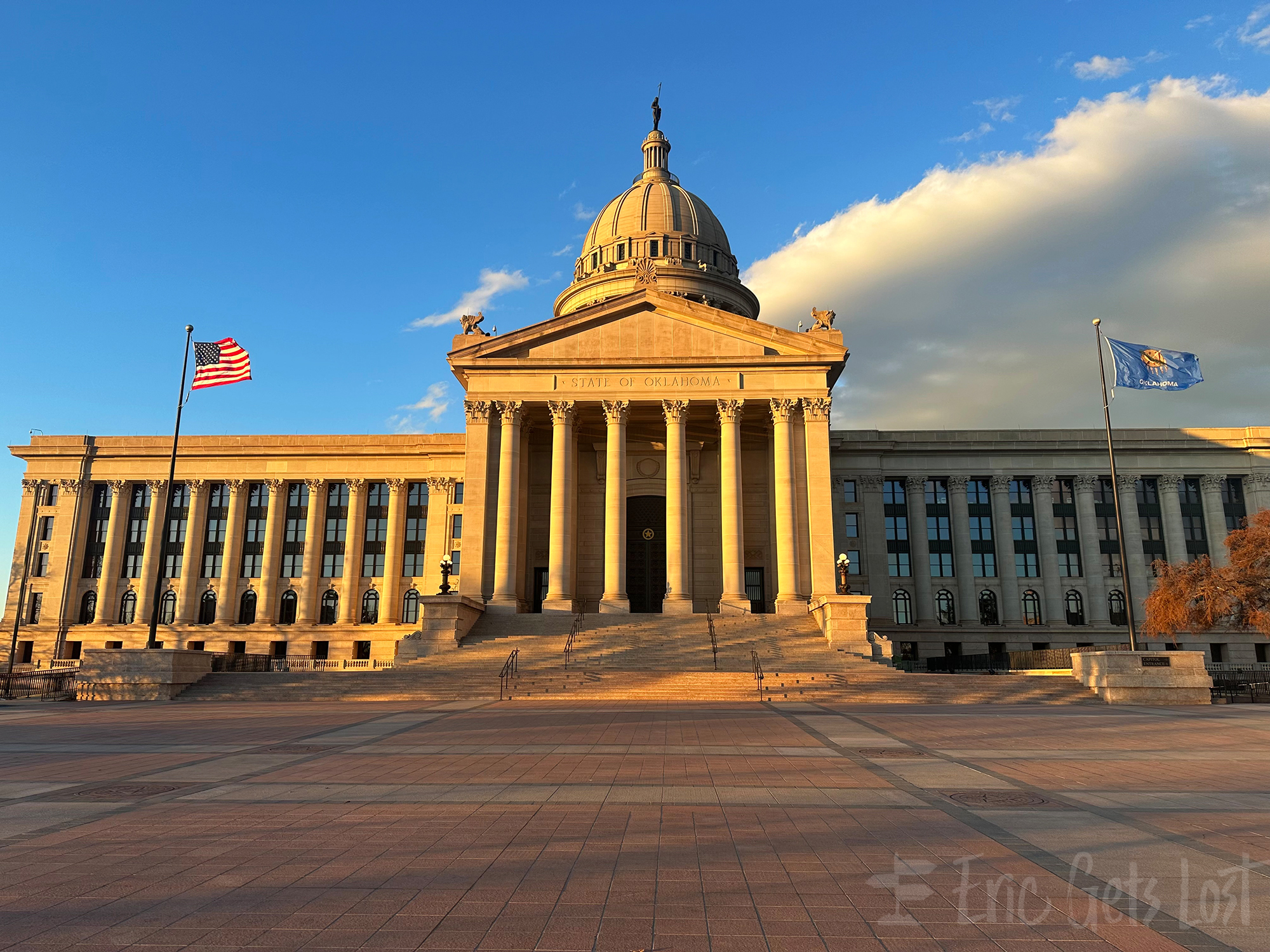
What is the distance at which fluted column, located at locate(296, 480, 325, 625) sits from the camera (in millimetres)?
61562

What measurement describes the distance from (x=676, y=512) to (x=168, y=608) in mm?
42002

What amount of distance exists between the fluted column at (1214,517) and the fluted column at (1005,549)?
45.2 feet

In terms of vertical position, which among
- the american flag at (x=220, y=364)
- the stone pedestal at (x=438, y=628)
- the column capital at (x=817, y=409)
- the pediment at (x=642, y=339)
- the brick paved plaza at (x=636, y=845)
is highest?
the pediment at (x=642, y=339)

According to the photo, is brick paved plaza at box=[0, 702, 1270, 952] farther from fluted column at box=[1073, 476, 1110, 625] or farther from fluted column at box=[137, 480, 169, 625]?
fluted column at box=[137, 480, 169, 625]

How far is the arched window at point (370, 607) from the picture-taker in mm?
61812

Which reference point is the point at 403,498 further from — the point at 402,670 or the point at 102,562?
the point at 402,670

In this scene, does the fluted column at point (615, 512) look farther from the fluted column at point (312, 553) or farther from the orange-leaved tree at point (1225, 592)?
the orange-leaved tree at point (1225, 592)

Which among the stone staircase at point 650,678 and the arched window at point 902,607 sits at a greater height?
the arched window at point 902,607

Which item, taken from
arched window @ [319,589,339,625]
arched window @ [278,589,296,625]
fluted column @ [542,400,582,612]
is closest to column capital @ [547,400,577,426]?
fluted column @ [542,400,582,612]

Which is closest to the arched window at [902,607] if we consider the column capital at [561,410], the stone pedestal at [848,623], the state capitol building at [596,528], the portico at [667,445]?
the state capitol building at [596,528]

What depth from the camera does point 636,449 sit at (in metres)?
53.4

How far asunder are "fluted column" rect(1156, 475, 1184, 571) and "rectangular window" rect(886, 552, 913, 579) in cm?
1853

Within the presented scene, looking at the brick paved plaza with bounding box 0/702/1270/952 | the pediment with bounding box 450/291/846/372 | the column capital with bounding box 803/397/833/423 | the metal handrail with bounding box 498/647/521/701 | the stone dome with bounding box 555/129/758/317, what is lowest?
the brick paved plaza with bounding box 0/702/1270/952

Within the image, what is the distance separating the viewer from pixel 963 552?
61.2 metres
